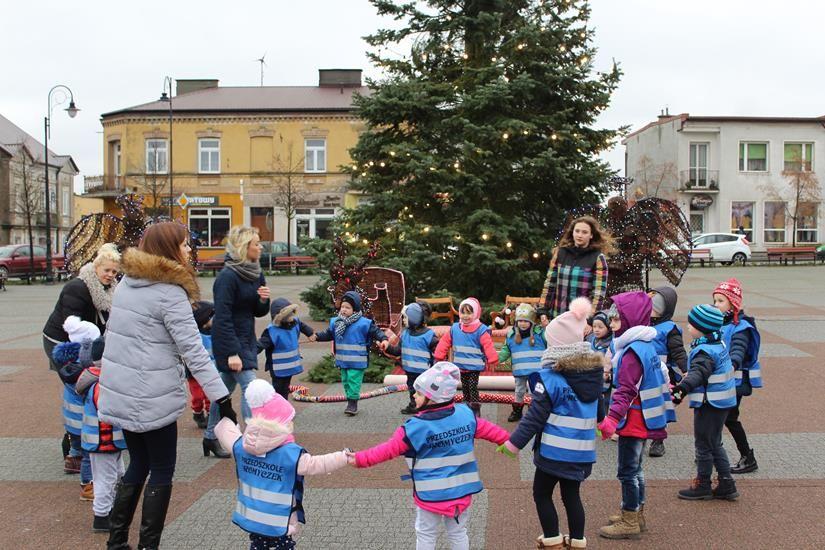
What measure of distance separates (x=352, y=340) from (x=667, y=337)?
3351mm

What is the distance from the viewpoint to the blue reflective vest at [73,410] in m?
5.79

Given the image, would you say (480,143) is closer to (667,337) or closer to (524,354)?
(524,354)

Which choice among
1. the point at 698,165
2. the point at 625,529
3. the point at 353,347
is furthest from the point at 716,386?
the point at 698,165

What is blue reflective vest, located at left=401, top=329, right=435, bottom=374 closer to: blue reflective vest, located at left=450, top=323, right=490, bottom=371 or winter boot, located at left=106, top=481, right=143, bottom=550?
blue reflective vest, located at left=450, top=323, right=490, bottom=371

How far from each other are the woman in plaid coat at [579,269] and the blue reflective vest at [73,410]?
14.4ft

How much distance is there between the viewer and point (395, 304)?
1246cm

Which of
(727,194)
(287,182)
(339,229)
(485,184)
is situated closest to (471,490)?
(485,184)

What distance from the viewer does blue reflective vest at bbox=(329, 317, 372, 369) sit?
27.4ft

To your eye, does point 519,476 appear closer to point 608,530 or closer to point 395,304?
point 608,530

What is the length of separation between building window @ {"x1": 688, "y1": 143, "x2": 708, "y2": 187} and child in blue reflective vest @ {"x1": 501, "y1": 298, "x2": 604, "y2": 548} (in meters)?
42.5

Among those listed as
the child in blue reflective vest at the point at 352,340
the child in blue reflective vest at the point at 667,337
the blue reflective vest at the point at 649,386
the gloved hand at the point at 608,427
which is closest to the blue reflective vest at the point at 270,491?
the gloved hand at the point at 608,427

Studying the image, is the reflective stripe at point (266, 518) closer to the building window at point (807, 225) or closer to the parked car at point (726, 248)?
the parked car at point (726, 248)

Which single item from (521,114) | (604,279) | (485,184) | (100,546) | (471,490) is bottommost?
(100,546)

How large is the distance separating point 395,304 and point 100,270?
22.0ft
